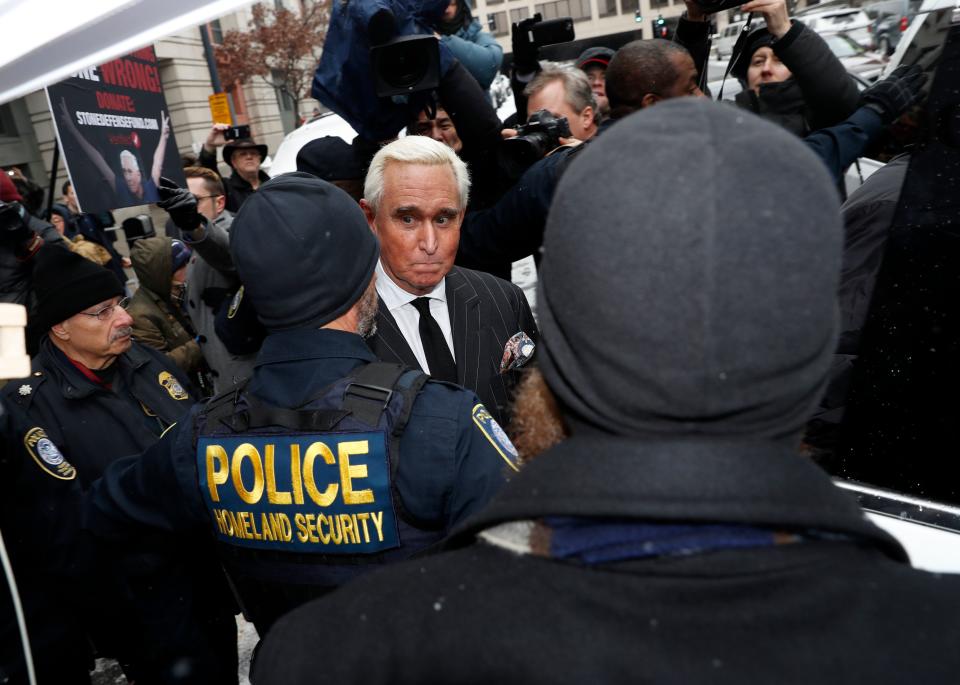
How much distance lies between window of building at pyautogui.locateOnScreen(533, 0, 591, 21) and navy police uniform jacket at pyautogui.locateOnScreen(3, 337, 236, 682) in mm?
41228

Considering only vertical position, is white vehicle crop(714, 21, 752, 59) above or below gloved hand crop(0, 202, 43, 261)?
above

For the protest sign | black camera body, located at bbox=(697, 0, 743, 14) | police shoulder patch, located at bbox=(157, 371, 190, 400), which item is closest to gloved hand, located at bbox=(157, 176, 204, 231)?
the protest sign

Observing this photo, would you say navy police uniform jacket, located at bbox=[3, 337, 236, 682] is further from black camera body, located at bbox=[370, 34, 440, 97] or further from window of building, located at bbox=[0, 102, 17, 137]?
window of building, located at bbox=[0, 102, 17, 137]

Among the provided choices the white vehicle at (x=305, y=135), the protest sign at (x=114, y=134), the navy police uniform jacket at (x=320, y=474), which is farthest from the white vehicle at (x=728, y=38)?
the white vehicle at (x=305, y=135)

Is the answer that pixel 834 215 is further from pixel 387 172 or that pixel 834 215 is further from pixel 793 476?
pixel 387 172

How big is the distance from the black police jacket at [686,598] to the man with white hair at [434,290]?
1608 millimetres

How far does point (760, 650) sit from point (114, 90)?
413 cm

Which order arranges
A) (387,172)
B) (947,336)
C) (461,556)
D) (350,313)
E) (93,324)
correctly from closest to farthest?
(461,556) < (947,336) < (350,313) < (387,172) < (93,324)

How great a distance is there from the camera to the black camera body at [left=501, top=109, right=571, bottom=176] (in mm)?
2688

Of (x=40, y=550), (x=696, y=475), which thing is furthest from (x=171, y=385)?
(x=696, y=475)

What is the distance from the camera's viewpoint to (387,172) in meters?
2.46

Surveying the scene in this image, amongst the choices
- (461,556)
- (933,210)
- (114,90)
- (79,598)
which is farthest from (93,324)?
(933,210)

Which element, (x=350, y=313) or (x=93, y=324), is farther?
(x=93, y=324)

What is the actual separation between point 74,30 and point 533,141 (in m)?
1.72
